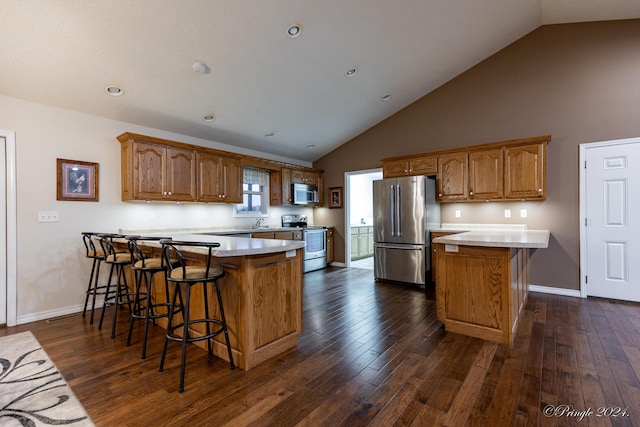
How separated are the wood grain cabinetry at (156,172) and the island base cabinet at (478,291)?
11.5 ft

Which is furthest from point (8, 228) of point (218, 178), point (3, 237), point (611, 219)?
point (611, 219)

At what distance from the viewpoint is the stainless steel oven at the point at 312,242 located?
5.84 meters

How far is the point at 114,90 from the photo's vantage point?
3.39 m

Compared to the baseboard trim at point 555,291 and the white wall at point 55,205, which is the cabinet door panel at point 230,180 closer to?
the white wall at point 55,205

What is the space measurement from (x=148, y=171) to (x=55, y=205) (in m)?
1.05

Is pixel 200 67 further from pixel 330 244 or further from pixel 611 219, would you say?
pixel 611 219

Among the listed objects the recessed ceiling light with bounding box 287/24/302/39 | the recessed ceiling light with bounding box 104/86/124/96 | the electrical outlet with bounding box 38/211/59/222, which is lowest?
the electrical outlet with bounding box 38/211/59/222

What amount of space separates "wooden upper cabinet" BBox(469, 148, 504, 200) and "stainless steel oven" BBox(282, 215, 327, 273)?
114 inches

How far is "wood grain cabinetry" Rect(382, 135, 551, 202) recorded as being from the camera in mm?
4027

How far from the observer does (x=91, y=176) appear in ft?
12.1

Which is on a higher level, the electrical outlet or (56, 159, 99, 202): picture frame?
(56, 159, 99, 202): picture frame

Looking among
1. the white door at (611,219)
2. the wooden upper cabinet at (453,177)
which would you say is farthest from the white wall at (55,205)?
the white door at (611,219)

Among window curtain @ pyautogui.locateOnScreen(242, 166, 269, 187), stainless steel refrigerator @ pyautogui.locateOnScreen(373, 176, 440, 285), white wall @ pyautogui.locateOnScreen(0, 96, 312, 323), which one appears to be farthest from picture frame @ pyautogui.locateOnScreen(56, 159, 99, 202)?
stainless steel refrigerator @ pyautogui.locateOnScreen(373, 176, 440, 285)

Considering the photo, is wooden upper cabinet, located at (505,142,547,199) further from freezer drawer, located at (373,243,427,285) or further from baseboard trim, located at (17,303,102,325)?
baseboard trim, located at (17,303,102,325)
